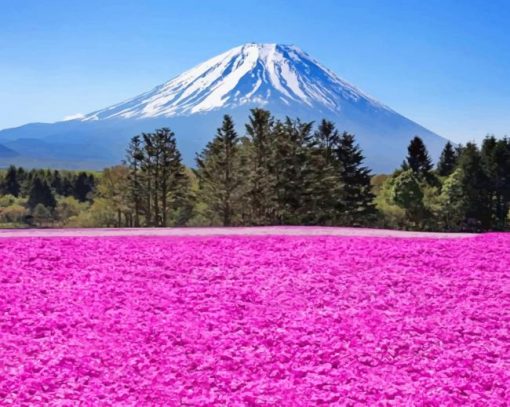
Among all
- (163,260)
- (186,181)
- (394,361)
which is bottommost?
(394,361)

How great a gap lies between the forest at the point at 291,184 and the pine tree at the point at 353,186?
0.10 metres

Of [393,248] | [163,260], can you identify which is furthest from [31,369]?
[393,248]

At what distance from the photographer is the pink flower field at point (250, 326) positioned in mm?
7410

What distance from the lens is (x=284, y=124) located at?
50.0 m

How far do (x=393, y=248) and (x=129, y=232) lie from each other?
9.32 metres

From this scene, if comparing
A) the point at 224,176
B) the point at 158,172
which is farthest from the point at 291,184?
the point at 158,172

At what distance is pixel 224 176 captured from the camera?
52.9 meters

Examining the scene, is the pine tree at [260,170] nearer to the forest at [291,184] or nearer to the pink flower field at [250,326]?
the forest at [291,184]

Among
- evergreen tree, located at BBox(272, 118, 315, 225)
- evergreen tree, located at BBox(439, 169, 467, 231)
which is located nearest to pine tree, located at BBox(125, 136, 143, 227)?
evergreen tree, located at BBox(272, 118, 315, 225)

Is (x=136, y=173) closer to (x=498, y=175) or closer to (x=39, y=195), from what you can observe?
(x=498, y=175)

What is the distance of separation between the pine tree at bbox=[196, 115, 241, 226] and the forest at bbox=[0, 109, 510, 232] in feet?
0.31

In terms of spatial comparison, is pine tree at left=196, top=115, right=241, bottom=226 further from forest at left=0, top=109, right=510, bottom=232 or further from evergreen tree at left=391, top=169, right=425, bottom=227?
evergreen tree at left=391, top=169, right=425, bottom=227

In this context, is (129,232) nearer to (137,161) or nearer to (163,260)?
(163,260)

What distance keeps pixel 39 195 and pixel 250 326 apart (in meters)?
106
